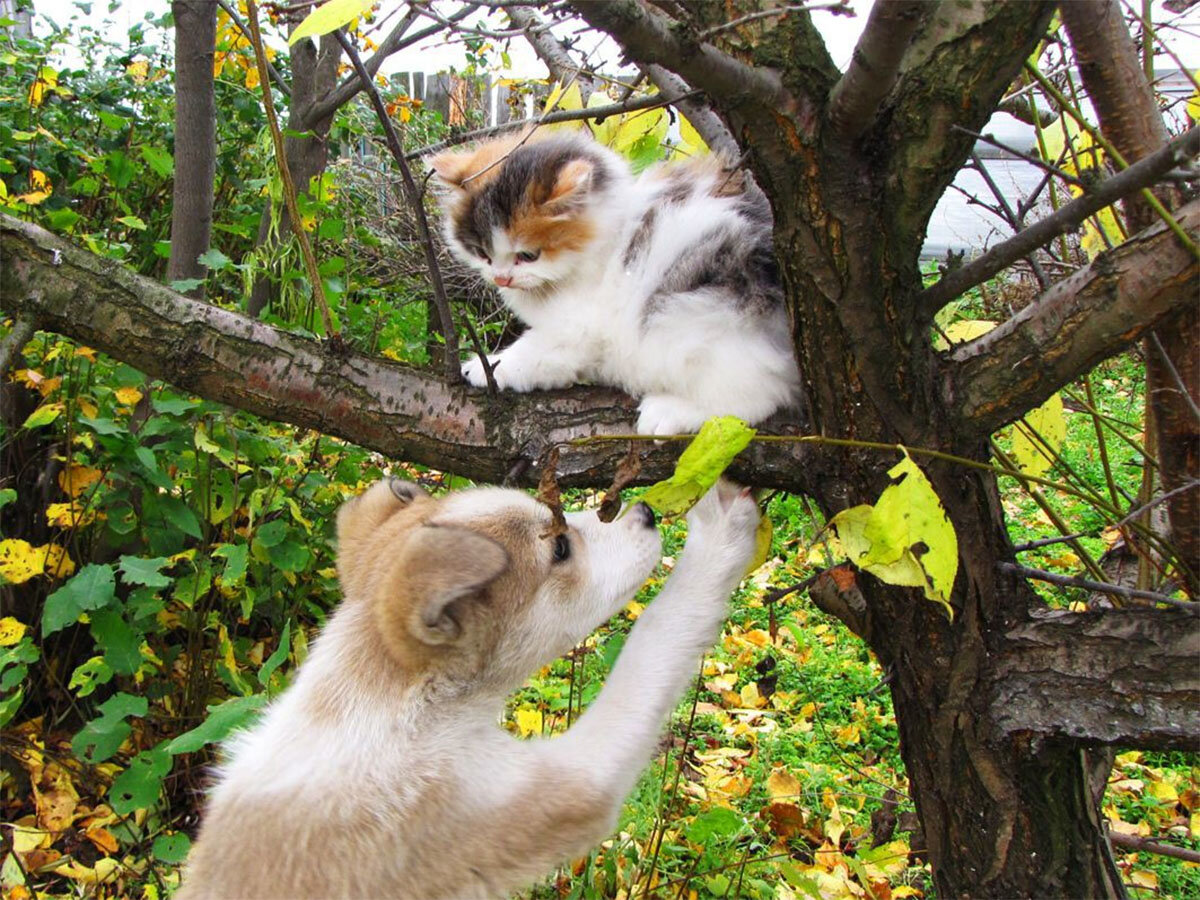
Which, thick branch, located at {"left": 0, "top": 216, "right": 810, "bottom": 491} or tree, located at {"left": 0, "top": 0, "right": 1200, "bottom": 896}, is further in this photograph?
thick branch, located at {"left": 0, "top": 216, "right": 810, "bottom": 491}

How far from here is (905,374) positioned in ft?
6.00

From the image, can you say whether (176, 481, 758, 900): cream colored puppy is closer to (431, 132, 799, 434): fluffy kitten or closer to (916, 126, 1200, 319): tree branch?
(431, 132, 799, 434): fluffy kitten

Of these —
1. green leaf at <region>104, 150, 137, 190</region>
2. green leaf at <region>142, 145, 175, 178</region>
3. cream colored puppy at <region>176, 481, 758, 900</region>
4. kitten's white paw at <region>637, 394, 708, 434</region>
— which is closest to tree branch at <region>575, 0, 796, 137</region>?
kitten's white paw at <region>637, 394, 708, 434</region>

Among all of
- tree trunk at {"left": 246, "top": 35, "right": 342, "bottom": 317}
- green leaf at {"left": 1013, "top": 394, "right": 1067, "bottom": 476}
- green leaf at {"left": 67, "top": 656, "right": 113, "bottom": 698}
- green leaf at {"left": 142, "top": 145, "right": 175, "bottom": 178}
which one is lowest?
green leaf at {"left": 67, "top": 656, "right": 113, "bottom": 698}

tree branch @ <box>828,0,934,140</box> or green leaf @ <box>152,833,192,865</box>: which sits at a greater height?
tree branch @ <box>828,0,934,140</box>

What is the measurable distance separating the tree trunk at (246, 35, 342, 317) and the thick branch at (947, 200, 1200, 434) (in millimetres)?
3311

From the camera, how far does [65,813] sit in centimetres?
340

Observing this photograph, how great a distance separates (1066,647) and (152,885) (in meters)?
2.77

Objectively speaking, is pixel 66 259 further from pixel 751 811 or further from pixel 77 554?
pixel 751 811

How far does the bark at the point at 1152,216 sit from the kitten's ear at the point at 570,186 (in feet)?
4.11

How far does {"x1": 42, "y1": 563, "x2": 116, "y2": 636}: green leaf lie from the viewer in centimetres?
281

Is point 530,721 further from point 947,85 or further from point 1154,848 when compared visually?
point 947,85

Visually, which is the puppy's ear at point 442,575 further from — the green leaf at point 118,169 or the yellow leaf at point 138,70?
the yellow leaf at point 138,70

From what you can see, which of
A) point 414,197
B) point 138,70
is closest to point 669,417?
point 414,197
